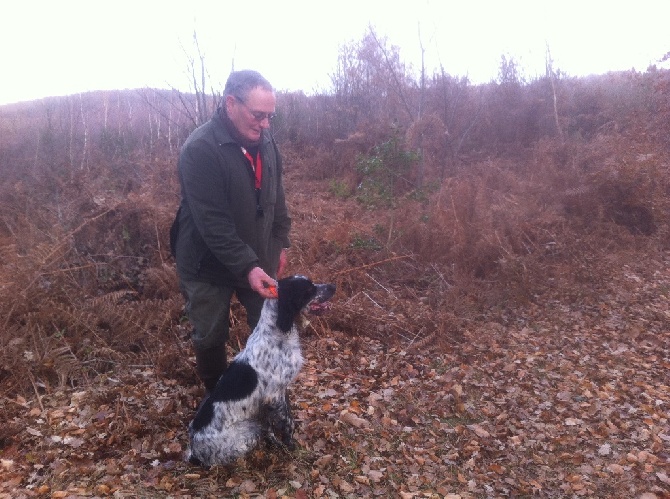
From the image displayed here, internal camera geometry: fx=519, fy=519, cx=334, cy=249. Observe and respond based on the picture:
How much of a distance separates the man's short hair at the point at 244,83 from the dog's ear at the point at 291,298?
1186mm

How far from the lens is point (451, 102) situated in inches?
598

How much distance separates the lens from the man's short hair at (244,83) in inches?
126

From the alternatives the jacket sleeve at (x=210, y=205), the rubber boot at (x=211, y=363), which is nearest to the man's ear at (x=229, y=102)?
the jacket sleeve at (x=210, y=205)

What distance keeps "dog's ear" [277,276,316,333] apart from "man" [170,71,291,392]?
0.10 m

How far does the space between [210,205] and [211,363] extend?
126 centimetres

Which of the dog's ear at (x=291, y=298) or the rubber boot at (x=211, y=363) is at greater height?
the dog's ear at (x=291, y=298)

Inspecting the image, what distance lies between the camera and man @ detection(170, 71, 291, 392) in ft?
10.6

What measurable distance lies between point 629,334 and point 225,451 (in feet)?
16.2

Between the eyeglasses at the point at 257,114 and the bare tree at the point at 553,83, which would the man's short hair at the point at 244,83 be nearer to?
the eyeglasses at the point at 257,114

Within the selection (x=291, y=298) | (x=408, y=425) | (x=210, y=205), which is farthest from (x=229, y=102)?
(x=408, y=425)

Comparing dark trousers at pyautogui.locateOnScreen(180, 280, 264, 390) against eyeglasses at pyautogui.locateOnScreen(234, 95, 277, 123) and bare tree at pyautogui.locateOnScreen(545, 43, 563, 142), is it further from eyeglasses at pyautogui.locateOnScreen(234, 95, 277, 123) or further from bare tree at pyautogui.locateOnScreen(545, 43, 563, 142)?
bare tree at pyautogui.locateOnScreen(545, 43, 563, 142)

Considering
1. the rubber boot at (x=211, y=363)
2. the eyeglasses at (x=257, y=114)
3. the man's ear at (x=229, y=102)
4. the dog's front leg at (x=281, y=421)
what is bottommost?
the dog's front leg at (x=281, y=421)

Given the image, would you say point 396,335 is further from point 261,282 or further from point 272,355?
point 261,282

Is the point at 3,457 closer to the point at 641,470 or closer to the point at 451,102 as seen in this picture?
the point at 641,470
